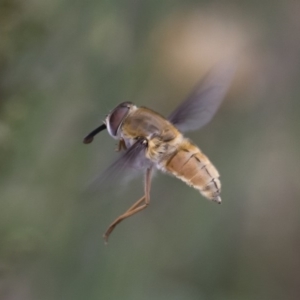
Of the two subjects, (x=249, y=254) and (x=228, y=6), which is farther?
(x=228, y=6)

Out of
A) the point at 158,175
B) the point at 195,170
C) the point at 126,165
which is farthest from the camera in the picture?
the point at 158,175

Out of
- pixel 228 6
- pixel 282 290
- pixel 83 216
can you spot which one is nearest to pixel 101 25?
pixel 83 216

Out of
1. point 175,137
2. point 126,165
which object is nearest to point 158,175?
point 175,137

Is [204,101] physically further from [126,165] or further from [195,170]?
[126,165]

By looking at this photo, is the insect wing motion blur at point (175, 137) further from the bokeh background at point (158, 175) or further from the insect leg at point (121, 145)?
the bokeh background at point (158, 175)

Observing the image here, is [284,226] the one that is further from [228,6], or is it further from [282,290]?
[228,6]

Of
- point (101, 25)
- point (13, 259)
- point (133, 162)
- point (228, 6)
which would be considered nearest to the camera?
point (133, 162)
